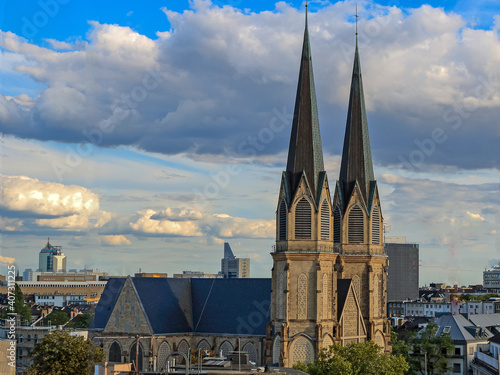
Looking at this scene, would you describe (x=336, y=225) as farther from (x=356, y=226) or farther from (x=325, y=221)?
(x=325, y=221)

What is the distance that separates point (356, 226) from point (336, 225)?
266 cm

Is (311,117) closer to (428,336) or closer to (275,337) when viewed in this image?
(275,337)

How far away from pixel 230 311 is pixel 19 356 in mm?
58786

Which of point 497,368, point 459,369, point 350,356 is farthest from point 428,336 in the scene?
point 350,356

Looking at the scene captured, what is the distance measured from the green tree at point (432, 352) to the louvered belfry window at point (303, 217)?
33.9m

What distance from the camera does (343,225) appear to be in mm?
113062

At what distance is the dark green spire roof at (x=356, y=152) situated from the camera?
114 metres

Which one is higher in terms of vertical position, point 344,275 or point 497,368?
point 344,275

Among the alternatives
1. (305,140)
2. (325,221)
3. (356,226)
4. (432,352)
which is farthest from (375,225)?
(432,352)

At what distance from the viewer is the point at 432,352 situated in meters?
125

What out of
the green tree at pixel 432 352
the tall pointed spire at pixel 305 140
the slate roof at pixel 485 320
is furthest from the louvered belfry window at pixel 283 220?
the slate roof at pixel 485 320

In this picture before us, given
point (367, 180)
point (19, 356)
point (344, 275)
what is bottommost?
point (19, 356)

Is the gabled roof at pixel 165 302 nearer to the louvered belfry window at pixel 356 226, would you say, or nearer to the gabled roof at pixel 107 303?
the gabled roof at pixel 107 303

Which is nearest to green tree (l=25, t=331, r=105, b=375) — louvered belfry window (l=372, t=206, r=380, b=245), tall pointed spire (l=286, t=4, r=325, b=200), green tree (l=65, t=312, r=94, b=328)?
tall pointed spire (l=286, t=4, r=325, b=200)
